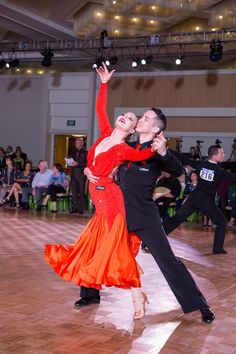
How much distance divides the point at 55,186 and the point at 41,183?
0.33m

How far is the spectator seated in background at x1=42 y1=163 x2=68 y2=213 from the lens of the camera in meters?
12.0

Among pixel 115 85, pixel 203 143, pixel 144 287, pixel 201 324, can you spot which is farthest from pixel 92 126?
pixel 201 324

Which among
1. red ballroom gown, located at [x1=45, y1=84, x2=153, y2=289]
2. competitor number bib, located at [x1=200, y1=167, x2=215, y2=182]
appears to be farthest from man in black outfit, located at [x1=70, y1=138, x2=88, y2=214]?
red ballroom gown, located at [x1=45, y1=84, x2=153, y2=289]

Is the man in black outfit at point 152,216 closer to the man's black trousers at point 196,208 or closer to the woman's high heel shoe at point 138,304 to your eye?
the woman's high heel shoe at point 138,304

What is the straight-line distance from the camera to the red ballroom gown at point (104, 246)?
3.64m

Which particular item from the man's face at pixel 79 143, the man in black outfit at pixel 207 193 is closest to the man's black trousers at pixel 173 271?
the man in black outfit at pixel 207 193

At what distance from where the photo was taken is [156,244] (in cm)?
370

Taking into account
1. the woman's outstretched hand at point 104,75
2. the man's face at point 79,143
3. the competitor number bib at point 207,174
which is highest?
the woman's outstretched hand at point 104,75

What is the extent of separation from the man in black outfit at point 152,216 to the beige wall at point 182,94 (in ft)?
38.8

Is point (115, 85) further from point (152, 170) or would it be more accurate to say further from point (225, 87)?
point (152, 170)

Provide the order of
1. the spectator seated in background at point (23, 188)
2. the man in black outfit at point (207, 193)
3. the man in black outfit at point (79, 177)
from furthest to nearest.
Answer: the spectator seated in background at point (23, 188) < the man in black outfit at point (79, 177) < the man in black outfit at point (207, 193)

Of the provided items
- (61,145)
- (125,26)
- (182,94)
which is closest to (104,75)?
(125,26)

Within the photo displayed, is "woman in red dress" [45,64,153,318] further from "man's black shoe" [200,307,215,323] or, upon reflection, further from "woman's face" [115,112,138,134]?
"man's black shoe" [200,307,215,323]

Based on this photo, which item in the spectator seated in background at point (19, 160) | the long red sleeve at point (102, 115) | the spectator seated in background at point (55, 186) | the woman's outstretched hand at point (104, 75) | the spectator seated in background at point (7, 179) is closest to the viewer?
the long red sleeve at point (102, 115)
